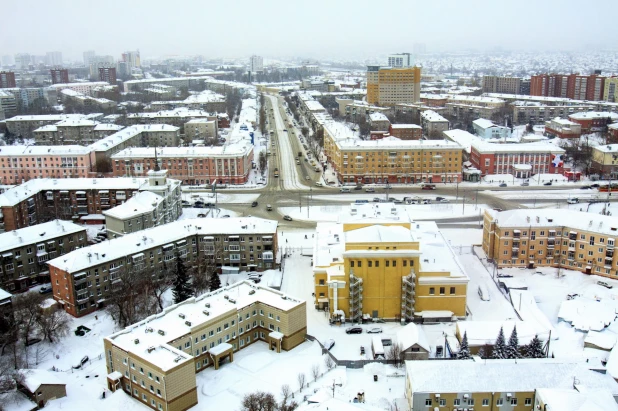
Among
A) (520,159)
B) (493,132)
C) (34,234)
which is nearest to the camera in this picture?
(34,234)

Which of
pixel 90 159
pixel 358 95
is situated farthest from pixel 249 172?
pixel 358 95

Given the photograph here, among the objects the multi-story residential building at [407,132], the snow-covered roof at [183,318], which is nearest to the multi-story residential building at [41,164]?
the snow-covered roof at [183,318]

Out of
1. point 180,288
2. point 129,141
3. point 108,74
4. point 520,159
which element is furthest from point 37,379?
point 108,74

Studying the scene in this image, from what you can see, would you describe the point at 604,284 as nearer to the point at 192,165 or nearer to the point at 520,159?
the point at 520,159

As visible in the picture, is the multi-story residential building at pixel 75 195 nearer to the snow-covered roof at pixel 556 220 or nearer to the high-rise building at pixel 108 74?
the snow-covered roof at pixel 556 220

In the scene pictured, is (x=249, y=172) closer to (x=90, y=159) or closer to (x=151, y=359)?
(x=90, y=159)

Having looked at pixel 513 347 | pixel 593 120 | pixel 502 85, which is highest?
pixel 502 85

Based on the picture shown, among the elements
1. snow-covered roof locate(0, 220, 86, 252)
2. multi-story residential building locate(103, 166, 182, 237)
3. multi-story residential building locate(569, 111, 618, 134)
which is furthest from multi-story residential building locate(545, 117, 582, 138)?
snow-covered roof locate(0, 220, 86, 252)
